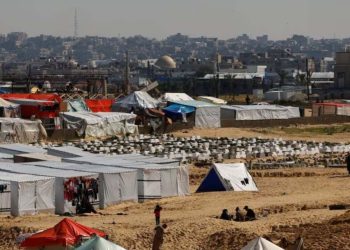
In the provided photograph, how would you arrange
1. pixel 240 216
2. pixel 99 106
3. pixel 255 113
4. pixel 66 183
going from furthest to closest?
pixel 99 106 → pixel 255 113 → pixel 66 183 → pixel 240 216

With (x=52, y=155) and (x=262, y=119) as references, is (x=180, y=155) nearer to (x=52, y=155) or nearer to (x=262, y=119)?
(x=52, y=155)

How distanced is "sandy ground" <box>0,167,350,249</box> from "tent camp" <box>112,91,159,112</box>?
77.8 ft

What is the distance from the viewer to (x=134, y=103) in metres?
51.6

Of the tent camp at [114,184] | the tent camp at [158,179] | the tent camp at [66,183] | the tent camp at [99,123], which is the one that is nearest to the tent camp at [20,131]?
the tent camp at [99,123]

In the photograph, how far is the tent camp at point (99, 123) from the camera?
4366cm

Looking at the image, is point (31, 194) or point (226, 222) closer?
point (226, 222)

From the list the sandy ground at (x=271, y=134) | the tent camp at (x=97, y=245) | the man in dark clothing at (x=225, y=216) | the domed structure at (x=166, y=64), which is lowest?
the domed structure at (x=166, y=64)

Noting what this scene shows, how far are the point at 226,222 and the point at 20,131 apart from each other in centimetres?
2133

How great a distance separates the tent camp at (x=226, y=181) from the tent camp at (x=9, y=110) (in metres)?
20.3

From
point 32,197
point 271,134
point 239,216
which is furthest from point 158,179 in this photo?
point 271,134

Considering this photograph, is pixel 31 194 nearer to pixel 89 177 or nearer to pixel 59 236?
pixel 89 177

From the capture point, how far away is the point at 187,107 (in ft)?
161

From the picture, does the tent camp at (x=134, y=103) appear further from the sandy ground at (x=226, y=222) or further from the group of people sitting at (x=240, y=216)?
the group of people sitting at (x=240, y=216)

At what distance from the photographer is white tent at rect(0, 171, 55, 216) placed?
22828 mm
